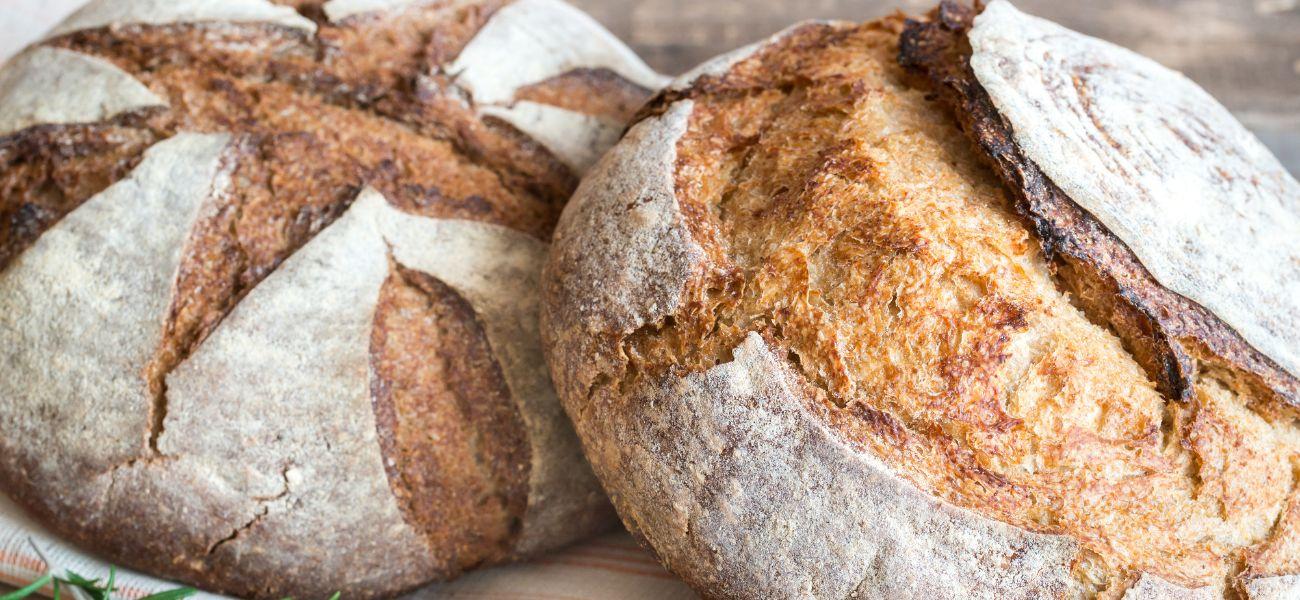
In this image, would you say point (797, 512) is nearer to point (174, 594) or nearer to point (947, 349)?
point (947, 349)

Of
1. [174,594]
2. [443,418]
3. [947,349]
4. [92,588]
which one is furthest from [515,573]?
[947,349]

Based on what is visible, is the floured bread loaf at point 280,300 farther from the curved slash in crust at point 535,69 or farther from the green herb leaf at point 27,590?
the green herb leaf at point 27,590

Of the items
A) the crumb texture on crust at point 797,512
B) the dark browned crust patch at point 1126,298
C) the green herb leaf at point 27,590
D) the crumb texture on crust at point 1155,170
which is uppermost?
the crumb texture on crust at point 1155,170

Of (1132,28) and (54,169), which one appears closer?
(54,169)

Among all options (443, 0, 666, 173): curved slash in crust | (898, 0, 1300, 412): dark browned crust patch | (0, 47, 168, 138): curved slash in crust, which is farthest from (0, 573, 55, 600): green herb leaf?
(898, 0, 1300, 412): dark browned crust patch

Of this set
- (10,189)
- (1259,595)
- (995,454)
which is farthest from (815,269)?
(10,189)

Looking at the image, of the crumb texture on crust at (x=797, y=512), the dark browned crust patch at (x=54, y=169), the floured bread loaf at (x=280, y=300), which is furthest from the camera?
the dark browned crust patch at (x=54, y=169)

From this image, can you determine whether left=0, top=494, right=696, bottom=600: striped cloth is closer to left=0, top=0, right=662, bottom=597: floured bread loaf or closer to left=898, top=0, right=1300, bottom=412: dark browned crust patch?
left=0, top=0, right=662, bottom=597: floured bread loaf

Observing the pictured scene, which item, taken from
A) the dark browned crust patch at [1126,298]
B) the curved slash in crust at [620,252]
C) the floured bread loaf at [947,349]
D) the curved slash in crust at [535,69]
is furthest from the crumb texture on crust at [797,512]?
the curved slash in crust at [535,69]

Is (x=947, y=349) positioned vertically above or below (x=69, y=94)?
above
